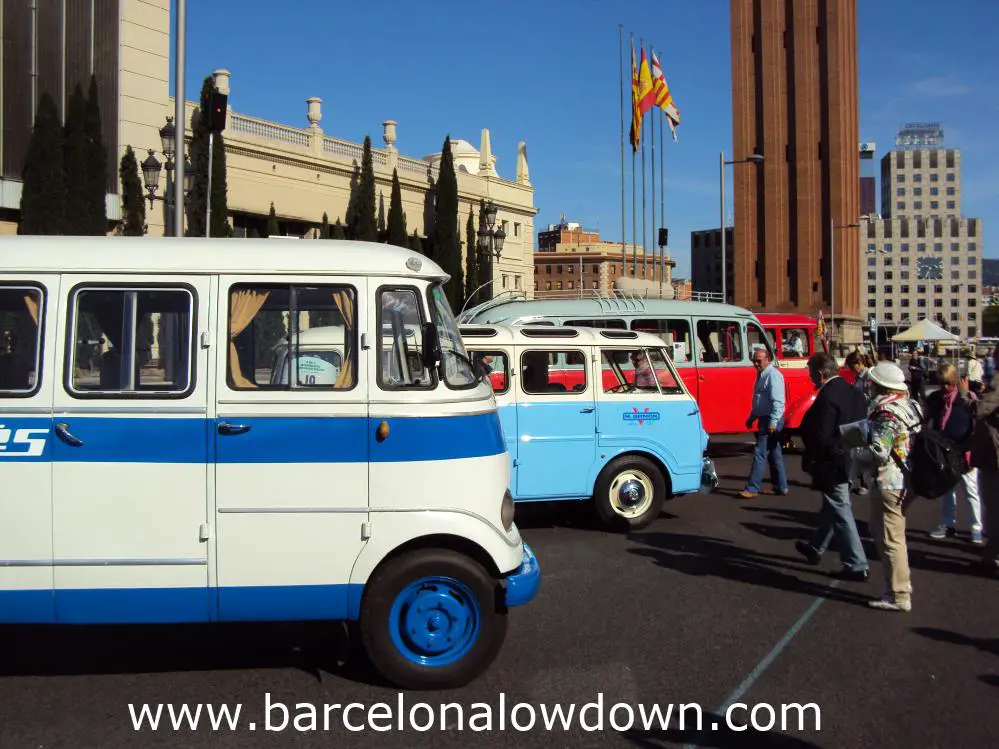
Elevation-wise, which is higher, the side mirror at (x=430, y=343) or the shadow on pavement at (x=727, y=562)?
the side mirror at (x=430, y=343)

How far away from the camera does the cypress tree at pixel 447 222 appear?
176 ft

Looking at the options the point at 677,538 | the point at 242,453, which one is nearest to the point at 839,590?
the point at 677,538

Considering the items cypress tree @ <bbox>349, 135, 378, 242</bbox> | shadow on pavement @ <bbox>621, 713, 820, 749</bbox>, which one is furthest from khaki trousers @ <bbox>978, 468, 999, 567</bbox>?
cypress tree @ <bbox>349, 135, 378, 242</bbox>

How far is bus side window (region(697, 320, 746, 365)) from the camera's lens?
15516 mm

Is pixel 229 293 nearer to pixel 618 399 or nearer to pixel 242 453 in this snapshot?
pixel 242 453

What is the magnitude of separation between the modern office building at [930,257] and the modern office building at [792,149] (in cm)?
6872

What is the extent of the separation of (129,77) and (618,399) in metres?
31.0

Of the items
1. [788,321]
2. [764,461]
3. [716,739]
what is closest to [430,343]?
[716,739]

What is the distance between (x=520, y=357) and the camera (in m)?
9.47

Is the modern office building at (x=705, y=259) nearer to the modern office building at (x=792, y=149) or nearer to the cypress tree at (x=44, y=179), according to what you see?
the modern office building at (x=792, y=149)

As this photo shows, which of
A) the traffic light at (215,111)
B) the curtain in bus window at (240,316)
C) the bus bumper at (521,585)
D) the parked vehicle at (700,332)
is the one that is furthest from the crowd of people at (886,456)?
the traffic light at (215,111)

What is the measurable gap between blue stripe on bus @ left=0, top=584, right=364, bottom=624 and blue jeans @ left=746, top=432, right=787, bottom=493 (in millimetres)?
8225

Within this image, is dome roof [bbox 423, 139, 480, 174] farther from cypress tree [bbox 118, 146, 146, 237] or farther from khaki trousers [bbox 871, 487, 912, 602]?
khaki trousers [bbox 871, 487, 912, 602]

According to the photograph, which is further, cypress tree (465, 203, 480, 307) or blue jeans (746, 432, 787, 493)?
cypress tree (465, 203, 480, 307)
